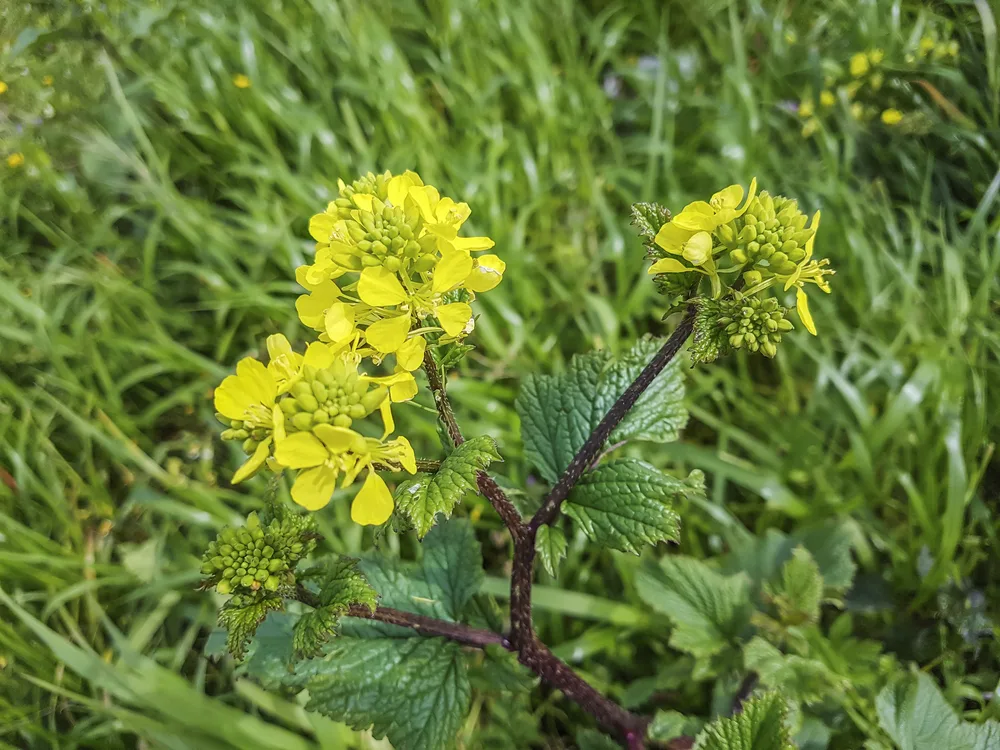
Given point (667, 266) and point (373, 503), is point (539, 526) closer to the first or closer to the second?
point (373, 503)

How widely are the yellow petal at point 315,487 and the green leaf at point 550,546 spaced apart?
33 cm

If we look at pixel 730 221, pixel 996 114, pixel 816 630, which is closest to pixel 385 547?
pixel 816 630

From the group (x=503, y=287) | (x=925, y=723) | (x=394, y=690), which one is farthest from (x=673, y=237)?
(x=503, y=287)

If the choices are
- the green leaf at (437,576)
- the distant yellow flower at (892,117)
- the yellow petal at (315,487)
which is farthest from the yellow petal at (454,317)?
the distant yellow flower at (892,117)

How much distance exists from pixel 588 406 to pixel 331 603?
55 centimetres

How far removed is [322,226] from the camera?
878 millimetres

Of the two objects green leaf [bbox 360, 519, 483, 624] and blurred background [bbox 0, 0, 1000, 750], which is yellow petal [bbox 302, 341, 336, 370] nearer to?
green leaf [bbox 360, 519, 483, 624]

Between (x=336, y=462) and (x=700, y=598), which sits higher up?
(x=700, y=598)

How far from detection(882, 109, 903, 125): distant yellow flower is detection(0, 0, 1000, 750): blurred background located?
25 mm

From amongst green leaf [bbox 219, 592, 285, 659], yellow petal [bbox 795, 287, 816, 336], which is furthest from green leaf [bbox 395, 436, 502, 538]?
yellow petal [bbox 795, 287, 816, 336]

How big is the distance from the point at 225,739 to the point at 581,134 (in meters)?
2.15

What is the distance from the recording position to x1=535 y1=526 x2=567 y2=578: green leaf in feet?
3.00

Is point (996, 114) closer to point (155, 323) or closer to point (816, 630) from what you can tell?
point (816, 630)

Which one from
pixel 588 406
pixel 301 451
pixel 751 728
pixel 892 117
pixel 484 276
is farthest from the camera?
pixel 892 117
